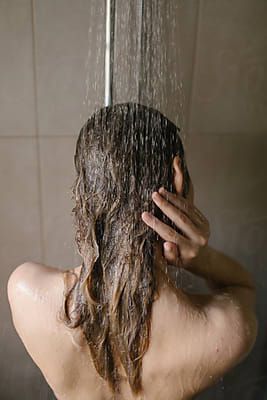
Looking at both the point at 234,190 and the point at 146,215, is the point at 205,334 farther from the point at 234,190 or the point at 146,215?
the point at 234,190

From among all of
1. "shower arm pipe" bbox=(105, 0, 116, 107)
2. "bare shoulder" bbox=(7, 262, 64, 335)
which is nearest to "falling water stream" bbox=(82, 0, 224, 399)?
"shower arm pipe" bbox=(105, 0, 116, 107)

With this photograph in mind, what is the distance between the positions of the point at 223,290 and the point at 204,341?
0.40 ft

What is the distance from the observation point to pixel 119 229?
544mm

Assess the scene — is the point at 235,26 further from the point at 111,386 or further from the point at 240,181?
the point at 111,386

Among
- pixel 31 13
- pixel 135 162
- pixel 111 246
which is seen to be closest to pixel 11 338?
pixel 111 246

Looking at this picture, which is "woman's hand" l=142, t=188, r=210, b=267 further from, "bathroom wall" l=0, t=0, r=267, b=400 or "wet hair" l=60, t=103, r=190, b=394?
"bathroom wall" l=0, t=0, r=267, b=400

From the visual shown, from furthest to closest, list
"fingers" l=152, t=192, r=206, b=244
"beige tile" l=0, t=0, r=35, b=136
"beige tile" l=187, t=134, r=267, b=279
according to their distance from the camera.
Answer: "beige tile" l=187, t=134, r=267, b=279 < "beige tile" l=0, t=0, r=35, b=136 < "fingers" l=152, t=192, r=206, b=244

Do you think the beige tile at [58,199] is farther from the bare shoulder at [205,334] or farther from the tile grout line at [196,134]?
the bare shoulder at [205,334]

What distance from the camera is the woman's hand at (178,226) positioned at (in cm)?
52

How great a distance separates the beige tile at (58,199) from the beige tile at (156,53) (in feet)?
0.50

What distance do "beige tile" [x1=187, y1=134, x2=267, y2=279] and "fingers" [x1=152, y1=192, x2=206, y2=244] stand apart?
1.06 feet

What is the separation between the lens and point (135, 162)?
1.76ft

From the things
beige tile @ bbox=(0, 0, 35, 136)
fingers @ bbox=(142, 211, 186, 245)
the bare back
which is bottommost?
the bare back

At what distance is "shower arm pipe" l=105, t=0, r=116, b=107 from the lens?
667mm
